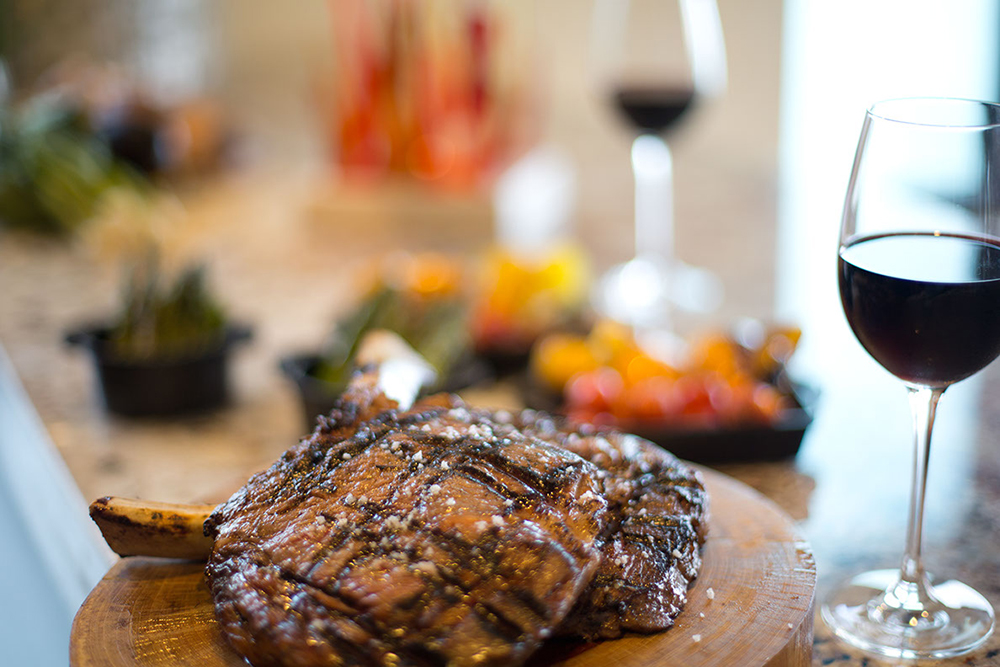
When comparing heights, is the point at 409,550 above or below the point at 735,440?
above

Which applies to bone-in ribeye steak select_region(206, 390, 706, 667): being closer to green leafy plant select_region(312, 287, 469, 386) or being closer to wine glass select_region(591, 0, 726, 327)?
green leafy plant select_region(312, 287, 469, 386)

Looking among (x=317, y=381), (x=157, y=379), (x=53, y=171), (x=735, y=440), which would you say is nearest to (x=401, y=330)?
(x=317, y=381)

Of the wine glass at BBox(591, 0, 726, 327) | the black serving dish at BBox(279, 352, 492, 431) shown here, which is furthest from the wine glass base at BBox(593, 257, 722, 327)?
the black serving dish at BBox(279, 352, 492, 431)

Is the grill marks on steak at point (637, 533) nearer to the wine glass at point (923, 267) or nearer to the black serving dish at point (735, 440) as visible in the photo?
the wine glass at point (923, 267)

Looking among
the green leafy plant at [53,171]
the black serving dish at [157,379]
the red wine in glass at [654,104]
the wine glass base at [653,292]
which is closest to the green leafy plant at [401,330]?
the black serving dish at [157,379]

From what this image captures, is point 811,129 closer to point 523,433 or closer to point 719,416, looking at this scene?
point 719,416

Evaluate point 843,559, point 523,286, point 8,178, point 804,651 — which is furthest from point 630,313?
point 8,178

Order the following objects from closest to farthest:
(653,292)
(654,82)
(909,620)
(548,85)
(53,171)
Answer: (909,620)
(654,82)
(653,292)
(53,171)
(548,85)

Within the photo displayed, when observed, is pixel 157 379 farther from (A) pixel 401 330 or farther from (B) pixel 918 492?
(B) pixel 918 492
